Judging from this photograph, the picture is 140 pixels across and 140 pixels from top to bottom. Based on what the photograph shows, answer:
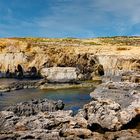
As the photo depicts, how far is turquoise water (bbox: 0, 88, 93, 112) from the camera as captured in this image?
7262 centimetres

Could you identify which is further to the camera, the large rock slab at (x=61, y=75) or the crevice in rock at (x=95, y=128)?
the large rock slab at (x=61, y=75)

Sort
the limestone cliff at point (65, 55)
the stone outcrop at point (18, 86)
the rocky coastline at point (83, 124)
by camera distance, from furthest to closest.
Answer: the limestone cliff at point (65, 55)
the stone outcrop at point (18, 86)
the rocky coastline at point (83, 124)

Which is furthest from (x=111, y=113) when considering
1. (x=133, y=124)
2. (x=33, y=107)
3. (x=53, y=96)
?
(x=53, y=96)

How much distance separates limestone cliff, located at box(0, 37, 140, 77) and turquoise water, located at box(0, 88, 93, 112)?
28.3 metres

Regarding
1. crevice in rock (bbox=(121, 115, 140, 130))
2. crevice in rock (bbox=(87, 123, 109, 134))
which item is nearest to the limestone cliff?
crevice in rock (bbox=(121, 115, 140, 130))

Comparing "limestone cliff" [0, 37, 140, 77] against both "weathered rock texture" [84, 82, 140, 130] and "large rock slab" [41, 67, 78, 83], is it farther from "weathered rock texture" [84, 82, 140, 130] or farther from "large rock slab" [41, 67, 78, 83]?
"weathered rock texture" [84, 82, 140, 130]

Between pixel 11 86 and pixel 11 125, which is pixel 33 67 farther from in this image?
pixel 11 125

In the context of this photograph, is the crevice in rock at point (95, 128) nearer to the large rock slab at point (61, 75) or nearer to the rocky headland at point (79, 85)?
the rocky headland at point (79, 85)

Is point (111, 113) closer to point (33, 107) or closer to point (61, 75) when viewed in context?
point (33, 107)

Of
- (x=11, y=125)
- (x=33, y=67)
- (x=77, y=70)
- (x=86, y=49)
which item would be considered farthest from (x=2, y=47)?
(x=11, y=125)

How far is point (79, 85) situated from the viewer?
98.6 m

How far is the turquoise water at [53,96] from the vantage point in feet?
238

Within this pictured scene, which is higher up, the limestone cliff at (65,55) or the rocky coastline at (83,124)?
the limestone cliff at (65,55)

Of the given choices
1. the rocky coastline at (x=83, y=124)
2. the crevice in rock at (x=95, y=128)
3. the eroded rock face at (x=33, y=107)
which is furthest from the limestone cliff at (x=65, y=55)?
the crevice in rock at (x=95, y=128)
